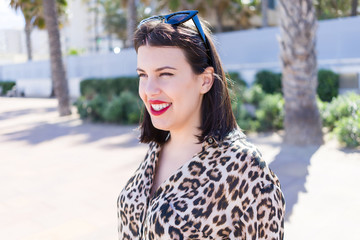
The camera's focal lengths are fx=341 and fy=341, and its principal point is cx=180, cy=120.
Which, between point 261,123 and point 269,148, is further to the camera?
point 261,123

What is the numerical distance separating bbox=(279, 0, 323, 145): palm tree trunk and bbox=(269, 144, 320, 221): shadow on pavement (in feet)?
1.15

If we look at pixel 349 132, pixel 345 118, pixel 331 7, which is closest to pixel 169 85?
pixel 349 132

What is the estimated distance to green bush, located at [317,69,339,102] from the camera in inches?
409

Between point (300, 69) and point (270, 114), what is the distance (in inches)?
68.2

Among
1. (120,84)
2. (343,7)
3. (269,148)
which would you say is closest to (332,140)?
(269,148)

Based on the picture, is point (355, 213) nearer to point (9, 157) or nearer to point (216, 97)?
point (216, 97)

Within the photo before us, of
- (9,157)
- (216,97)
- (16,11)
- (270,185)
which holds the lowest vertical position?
(9,157)

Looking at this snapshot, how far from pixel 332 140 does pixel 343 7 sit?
22.2 metres

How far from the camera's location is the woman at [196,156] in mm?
1271

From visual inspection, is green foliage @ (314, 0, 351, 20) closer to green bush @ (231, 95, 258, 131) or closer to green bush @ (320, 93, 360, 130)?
green bush @ (320, 93, 360, 130)

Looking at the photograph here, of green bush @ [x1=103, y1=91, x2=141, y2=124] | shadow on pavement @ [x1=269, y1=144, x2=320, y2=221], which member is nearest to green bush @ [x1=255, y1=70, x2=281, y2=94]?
green bush @ [x1=103, y1=91, x2=141, y2=124]

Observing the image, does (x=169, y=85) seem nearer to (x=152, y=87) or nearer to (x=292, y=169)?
(x=152, y=87)

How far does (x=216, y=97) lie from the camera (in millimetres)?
1457

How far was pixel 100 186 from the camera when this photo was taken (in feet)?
15.6
